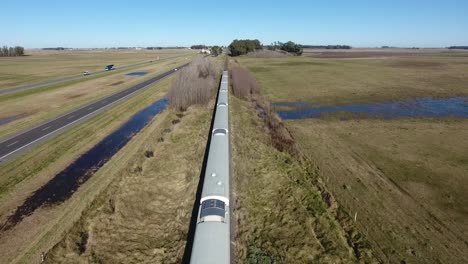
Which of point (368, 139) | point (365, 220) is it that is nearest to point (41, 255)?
point (365, 220)

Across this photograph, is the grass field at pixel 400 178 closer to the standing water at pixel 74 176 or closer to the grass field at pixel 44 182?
the grass field at pixel 44 182

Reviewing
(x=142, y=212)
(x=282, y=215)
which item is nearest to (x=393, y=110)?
(x=282, y=215)

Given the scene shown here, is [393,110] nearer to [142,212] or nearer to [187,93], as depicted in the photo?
[187,93]

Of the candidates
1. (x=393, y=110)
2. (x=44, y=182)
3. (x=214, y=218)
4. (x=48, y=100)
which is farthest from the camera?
(x=48, y=100)

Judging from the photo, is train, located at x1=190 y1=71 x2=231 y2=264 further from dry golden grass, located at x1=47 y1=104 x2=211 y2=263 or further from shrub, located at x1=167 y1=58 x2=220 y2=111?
shrub, located at x1=167 y1=58 x2=220 y2=111

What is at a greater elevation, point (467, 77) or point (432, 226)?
point (467, 77)

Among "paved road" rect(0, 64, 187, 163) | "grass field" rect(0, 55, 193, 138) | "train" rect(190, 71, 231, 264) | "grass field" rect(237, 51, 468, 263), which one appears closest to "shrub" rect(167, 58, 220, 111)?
→ "paved road" rect(0, 64, 187, 163)

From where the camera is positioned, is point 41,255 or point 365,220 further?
point 365,220

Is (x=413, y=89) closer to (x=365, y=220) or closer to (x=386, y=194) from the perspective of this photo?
(x=386, y=194)
